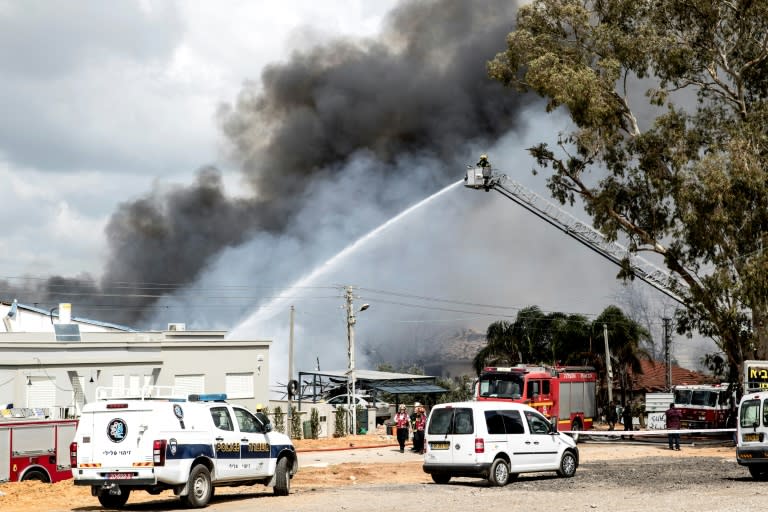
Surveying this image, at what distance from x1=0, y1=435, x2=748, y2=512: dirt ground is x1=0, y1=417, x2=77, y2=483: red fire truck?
0.95 meters

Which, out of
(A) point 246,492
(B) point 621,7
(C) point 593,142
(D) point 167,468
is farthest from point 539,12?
(D) point 167,468

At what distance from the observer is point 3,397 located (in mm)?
36750

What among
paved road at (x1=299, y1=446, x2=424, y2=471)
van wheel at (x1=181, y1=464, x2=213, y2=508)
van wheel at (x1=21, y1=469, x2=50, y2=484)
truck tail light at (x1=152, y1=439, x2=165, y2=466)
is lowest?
paved road at (x1=299, y1=446, x2=424, y2=471)

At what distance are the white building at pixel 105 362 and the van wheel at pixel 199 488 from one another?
13363 millimetres

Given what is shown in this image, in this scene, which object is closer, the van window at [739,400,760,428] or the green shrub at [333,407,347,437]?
the van window at [739,400,760,428]

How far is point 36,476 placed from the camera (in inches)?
918

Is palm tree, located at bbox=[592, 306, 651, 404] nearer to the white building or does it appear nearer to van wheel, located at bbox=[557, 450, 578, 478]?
the white building

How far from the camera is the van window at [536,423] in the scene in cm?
2298

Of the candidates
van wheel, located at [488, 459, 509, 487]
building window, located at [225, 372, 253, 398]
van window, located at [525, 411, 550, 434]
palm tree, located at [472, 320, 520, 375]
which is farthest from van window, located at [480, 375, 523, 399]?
palm tree, located at [472, 320, 520, 375]

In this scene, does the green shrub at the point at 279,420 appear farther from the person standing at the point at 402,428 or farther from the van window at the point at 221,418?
the van window at the point at 221,418

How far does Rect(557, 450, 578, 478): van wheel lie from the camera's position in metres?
23.8

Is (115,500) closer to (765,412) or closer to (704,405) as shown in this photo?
(765,412)

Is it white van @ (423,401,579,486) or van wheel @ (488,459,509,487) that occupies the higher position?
white van @ (423,401,579,486)

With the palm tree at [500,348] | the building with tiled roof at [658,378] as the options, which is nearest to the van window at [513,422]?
the palm tree at [500,348]
